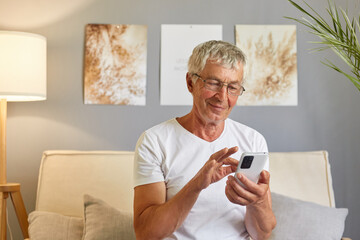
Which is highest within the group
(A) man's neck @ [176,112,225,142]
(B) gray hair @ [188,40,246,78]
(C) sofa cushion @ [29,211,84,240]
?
(B) gray hair @ [188,40,246,78]

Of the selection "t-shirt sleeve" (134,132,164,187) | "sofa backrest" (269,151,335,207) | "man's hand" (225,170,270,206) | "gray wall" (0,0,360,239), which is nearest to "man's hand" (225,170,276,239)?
"man's hand" (225,170,270,206)

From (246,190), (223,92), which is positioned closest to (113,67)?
(223,92)

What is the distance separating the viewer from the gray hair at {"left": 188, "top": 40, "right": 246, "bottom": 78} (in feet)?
5.41

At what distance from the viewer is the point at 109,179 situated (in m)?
2.55

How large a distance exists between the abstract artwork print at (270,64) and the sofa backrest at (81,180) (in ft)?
2.91

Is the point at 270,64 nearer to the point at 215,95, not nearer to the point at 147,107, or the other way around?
the point at 147,107

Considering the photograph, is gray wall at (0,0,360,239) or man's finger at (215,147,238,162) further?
gray wall at (0,0,360,239)

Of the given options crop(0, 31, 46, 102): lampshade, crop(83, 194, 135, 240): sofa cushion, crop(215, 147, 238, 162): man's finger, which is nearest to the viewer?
crop(215, 147, 238, 162): man's finger

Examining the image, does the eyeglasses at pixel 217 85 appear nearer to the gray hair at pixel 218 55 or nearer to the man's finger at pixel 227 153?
the gray hair at pixel 218 55

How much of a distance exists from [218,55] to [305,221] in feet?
3.46

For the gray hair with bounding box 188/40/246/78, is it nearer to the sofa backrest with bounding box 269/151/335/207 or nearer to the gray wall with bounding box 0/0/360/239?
the sofa backrest with bounding box 269/151/335/207

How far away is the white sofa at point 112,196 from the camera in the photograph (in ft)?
7.39

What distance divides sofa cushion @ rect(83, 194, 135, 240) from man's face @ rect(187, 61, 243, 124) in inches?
31.3

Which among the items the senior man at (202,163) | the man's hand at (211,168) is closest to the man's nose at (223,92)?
the senior man at (202,163)
